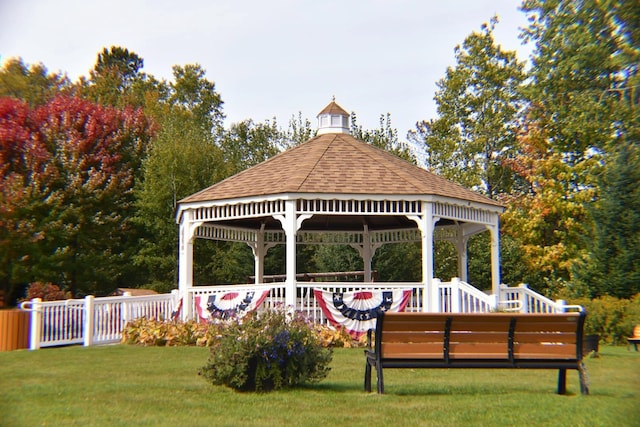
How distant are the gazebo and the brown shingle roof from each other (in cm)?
2

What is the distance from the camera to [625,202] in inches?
845

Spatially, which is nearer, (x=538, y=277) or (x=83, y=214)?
(x=83, y=214)

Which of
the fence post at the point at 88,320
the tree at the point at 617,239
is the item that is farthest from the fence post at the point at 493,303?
the fence post at the point at 88,320

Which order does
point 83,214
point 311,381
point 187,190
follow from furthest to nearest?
point 187,190, point 83,214, point 311,381

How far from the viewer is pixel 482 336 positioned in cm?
925

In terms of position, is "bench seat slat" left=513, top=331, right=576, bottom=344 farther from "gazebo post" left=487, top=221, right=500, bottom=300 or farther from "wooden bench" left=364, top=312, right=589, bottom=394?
"gazebo post" left=487, top=221, right=500, bottom=300

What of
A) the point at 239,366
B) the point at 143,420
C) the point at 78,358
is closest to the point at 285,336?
the point at 239,366

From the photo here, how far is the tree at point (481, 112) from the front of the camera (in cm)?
3634

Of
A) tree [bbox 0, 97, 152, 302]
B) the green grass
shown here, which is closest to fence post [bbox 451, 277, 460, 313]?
the green grass

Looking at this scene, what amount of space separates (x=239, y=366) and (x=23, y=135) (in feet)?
69.5

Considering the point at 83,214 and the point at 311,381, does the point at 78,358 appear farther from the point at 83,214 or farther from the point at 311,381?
the point at 83,214

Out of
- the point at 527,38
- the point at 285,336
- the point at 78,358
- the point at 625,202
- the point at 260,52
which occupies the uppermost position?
the point at 527,38

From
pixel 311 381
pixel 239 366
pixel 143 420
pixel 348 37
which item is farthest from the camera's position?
pixel 348 37

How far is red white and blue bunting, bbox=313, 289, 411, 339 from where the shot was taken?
55.1 ft
